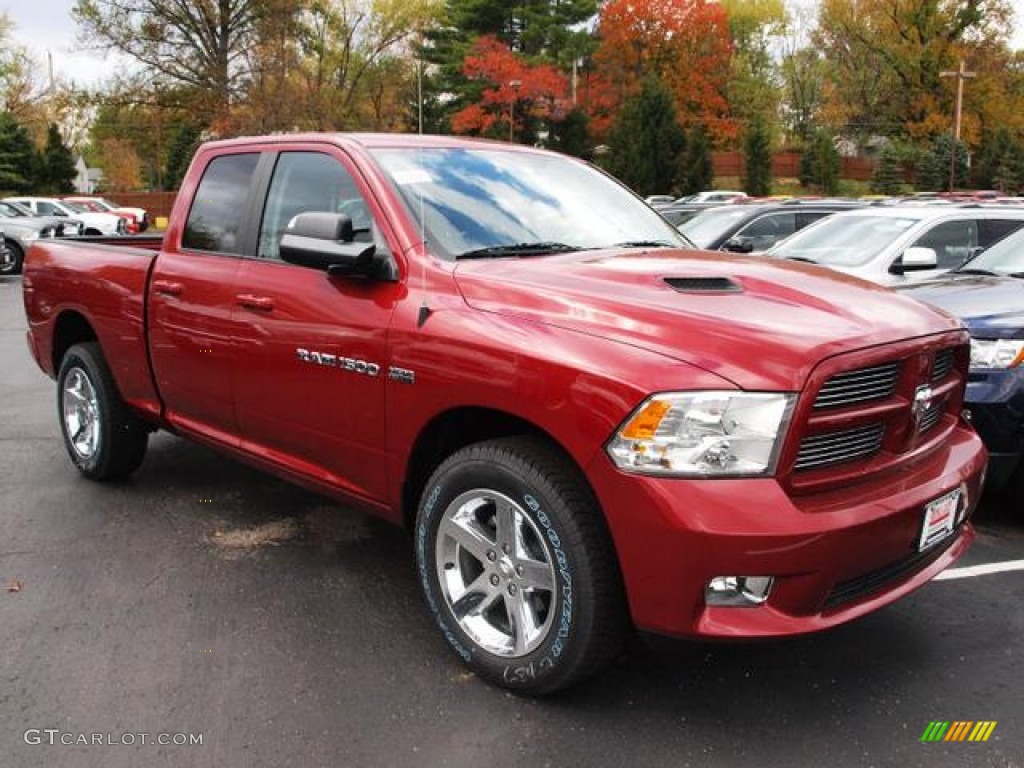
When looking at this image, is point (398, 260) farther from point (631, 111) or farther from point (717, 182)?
point (717, 182)

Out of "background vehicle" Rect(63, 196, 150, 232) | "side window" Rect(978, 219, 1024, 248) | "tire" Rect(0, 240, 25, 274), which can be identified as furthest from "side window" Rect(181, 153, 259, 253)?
"background vehicle" Rect(63, 196, 150, 232)

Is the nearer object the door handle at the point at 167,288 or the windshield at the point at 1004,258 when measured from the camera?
the door handle at the point at 167,288

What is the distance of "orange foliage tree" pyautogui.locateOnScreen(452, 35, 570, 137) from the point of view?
44.5 m

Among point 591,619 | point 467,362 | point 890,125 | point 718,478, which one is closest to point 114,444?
point 467,362

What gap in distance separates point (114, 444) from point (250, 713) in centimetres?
265

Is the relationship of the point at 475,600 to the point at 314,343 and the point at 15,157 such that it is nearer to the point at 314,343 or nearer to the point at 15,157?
the point at 314,343

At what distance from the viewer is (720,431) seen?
8.36 ft

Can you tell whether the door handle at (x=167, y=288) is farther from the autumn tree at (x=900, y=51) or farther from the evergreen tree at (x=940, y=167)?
the autumn tree at (x=900, y=51)

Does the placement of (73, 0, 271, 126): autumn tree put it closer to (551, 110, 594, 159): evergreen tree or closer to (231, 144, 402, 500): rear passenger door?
(551, 110, 594, 159): evergreen tree

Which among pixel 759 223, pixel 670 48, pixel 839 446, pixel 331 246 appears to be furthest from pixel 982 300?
pixel 670 48

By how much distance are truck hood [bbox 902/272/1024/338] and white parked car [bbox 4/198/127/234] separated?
27.0 metres

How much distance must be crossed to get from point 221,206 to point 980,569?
153 inches

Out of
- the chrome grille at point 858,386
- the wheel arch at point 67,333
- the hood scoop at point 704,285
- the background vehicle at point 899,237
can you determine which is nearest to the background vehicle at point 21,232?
the wheel arch at point 67,333

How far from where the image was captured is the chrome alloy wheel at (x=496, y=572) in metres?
2.94
